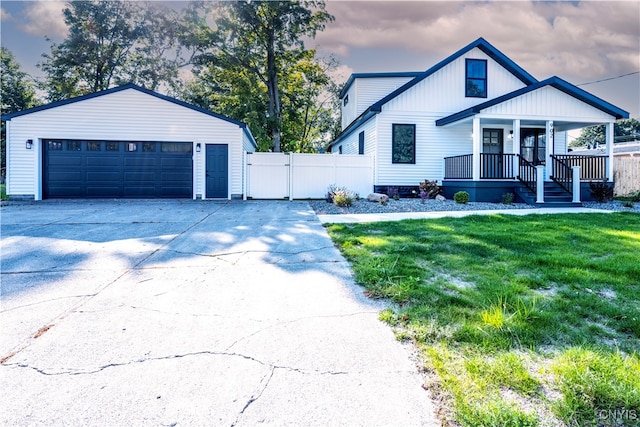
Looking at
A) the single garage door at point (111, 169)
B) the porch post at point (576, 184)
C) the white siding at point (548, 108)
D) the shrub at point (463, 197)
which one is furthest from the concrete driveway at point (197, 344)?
the porch post at point (576, 184)

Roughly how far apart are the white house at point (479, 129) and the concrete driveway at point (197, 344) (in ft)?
32.3

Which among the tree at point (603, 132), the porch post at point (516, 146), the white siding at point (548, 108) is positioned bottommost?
the porch post at point (516, 146)

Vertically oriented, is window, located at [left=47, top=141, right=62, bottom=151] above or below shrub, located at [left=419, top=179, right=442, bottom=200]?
above

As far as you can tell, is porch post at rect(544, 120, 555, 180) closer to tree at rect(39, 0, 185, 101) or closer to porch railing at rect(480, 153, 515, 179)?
porch railing at rect(480, 153, 515, 179)

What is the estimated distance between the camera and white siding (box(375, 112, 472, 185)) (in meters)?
13.9

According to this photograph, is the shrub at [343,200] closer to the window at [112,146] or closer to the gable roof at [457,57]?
the gable roof at [457,57]

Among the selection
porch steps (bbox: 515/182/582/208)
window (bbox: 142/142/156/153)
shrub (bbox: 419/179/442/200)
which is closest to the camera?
porch steps (bbox: 515/182/582/208)

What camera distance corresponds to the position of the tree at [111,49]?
74.5 ft

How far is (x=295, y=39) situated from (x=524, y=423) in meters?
20.5

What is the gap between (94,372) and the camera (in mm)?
1998

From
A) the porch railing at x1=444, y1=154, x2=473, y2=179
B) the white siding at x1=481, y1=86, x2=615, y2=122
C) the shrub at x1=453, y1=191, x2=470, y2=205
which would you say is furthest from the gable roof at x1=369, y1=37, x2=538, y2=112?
the shrub at x1=453, y1=191, x2=470, y2=205

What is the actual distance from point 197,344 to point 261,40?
19439mm

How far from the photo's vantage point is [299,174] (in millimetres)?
13664

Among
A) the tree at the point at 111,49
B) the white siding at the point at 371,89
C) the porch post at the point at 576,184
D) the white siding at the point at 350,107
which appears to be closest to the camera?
the porch post at the point at 576,184
